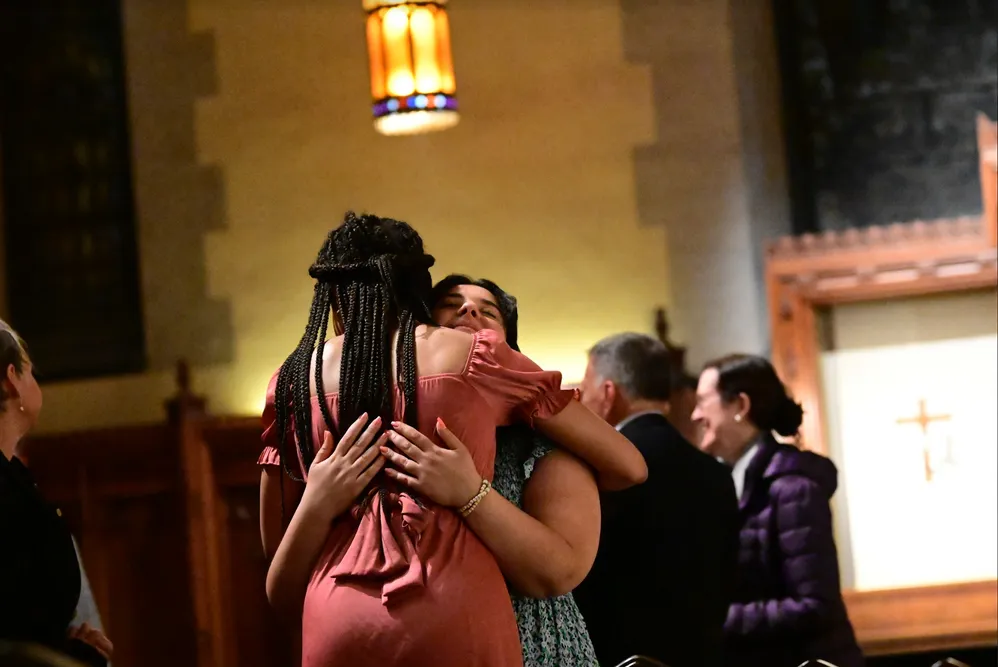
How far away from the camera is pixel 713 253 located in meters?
5.70

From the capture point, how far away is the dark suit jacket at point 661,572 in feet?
11.1

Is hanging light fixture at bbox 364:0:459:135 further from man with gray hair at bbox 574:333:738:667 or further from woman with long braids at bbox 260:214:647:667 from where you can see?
woman with long braids at bbox 260:214:647:667

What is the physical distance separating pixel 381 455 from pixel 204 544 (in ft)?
11.5

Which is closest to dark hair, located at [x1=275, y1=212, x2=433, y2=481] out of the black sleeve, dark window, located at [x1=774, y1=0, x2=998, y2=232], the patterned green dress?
the patterned green dress

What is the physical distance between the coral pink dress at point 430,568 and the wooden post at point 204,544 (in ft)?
11.2

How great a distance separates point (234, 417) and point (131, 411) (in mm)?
506

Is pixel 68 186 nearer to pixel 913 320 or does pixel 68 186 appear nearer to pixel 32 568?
pixel 913 320

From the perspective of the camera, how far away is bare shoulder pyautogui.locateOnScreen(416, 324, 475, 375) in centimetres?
235

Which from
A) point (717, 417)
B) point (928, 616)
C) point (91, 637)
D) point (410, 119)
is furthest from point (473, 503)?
point (928, 616)

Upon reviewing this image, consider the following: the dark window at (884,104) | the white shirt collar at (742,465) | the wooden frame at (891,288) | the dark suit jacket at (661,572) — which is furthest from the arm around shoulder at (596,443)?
the dark window at (884,104)

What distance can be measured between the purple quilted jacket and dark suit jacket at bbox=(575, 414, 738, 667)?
30 cm

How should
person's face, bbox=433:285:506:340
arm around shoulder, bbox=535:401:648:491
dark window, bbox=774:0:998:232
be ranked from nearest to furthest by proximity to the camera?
arm around shoulder, bbox=535:401:648:491 → person's face, bbox=433:285:506:340 → dark window, bbox=774:0:998:232

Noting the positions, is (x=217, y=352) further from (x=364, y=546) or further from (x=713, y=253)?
(x=364, y=546)

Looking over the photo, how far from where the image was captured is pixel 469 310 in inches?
102
